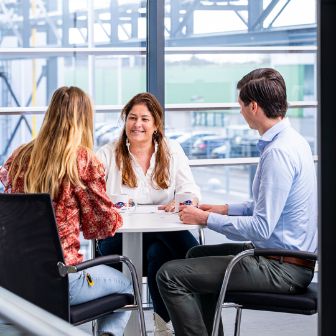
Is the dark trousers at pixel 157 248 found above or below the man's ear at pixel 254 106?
below

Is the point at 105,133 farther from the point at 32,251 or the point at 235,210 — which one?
the point at 32,251

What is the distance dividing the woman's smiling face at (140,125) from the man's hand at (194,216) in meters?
0.83

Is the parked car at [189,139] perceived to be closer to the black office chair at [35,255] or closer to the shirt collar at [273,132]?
the shirt collar at [273,132]

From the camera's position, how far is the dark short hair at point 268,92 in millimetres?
3385

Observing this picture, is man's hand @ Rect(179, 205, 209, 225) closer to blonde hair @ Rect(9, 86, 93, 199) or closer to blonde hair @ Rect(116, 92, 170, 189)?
blonde hair @ Rect(9, 86, 93, 199)

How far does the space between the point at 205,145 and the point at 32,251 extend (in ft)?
9.30

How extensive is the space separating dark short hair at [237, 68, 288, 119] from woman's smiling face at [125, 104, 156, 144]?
36.0 inches

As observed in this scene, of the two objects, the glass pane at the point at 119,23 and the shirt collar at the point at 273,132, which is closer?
the shirt collar at the point at 273,132

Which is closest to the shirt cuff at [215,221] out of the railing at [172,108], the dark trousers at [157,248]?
the dark trousers at [157,248]

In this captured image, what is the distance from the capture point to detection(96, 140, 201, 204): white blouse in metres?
4.12

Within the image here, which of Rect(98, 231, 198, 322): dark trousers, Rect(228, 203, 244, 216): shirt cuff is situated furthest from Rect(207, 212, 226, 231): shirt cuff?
Rect(98, 231, 198, 322): dark trousers

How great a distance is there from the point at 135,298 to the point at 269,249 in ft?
1.83
